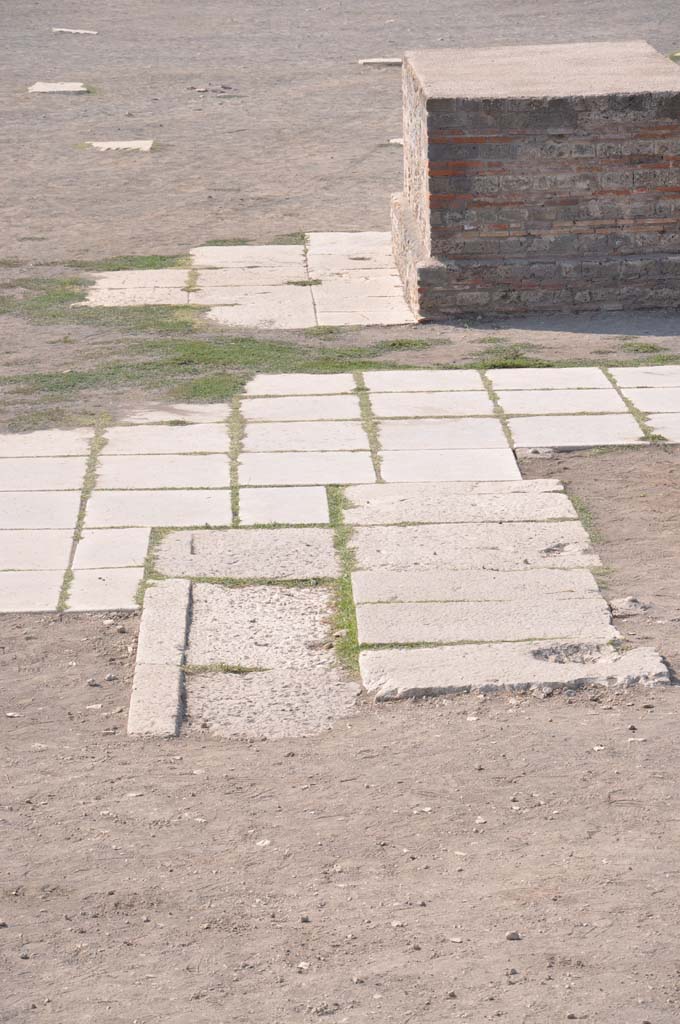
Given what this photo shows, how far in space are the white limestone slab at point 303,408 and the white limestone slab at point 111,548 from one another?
1678 millimetres

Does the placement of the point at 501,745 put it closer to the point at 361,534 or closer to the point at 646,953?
the point at 646,953

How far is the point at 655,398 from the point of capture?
7906 millimetres

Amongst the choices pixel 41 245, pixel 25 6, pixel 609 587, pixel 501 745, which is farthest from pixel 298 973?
pixel 25 6

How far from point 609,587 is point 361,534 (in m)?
1.14

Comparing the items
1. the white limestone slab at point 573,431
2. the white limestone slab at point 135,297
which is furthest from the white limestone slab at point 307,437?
the white limestone slab at point 135,297

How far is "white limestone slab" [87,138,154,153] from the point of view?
15.5 meters

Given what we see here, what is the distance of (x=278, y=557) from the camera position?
602 centimetres

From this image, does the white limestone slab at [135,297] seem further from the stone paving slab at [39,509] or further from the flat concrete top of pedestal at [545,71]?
the stone paving slab at [39,509]

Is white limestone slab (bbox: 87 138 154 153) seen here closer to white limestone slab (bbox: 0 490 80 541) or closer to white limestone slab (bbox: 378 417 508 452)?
white limestone slab (bbox: 378 417 508 452)

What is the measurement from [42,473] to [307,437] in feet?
4.61

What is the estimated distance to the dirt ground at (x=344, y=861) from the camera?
3449 mm

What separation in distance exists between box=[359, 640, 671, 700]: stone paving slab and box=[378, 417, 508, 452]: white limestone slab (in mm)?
2228

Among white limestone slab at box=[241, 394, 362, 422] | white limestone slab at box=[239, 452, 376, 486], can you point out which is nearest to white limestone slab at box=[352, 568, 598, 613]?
white limestone slab at box=[239, 452, 376, 486]

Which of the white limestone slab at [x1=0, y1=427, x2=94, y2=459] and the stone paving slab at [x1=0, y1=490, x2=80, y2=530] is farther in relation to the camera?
the white limestone slab at [x1=0, y1=427, x2=94, y2=459]
